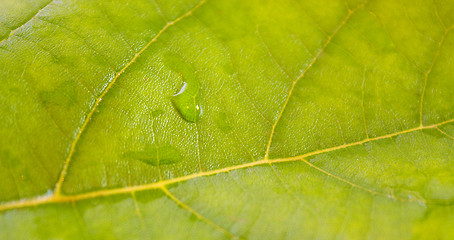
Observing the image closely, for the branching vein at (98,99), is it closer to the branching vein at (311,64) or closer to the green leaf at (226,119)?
the green leaf at (226,119)

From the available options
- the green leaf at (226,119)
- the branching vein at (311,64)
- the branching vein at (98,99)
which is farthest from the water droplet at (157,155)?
the branching vein at (311,64)

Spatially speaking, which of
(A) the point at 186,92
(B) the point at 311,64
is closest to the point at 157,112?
(A) the point at 186,92

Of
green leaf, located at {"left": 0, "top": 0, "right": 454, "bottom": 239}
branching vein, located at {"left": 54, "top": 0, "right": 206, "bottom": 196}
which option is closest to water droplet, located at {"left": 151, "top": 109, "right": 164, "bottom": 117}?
green leaf, located at {"left": 0, "top": 0, "right": 454, "bottom": 239}

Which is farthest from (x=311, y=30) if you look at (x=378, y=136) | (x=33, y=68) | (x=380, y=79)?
(x=33, y=68)

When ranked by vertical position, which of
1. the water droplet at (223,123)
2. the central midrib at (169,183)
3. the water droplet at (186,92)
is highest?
the water droplet at (186,92)

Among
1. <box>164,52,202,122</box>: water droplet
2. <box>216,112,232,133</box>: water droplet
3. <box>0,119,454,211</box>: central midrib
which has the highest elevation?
<box>164,52,202,122</box>: water droplet

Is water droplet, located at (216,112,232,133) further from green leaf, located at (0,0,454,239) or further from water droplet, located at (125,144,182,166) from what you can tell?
water droplet, located at (125,144,182,166)

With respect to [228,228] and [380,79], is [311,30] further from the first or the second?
[228,228]
